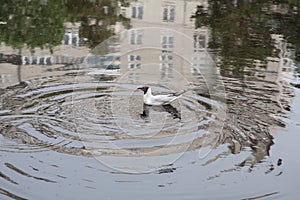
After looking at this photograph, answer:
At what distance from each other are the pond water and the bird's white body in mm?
83

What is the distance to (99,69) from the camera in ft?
34.1

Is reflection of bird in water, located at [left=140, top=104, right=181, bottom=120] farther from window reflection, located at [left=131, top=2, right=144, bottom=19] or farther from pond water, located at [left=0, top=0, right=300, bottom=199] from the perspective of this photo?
window reflection, located at [left=131, top=2, right=144, bottom=19]

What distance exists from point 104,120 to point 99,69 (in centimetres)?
296

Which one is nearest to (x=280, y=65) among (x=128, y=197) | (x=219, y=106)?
(x=219, y=106)

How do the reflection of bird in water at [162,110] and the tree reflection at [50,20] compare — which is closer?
the reflection of bird in water at [162,110]

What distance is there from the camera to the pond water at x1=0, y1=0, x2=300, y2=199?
6.00 meters

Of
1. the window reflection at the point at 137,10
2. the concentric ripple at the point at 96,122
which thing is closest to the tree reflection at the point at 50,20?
the window reflection at the point at 137,10

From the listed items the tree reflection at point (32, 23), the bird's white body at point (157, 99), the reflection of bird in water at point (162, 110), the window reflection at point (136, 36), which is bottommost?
the reflection of bird in water at point (162, 110)

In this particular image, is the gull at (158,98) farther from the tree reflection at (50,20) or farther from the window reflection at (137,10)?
the window reflection at (137,10)

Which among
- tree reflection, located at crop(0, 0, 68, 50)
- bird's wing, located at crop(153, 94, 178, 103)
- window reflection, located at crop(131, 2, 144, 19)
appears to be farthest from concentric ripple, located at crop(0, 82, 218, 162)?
window reflection, located at crop(131, 2, 144, 19)

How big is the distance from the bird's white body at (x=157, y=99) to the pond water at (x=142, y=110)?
83 millimetres

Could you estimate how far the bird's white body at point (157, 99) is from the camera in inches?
334

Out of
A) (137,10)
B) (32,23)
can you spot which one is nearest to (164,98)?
(32,23)

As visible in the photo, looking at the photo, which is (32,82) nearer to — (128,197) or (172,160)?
(172,160)
